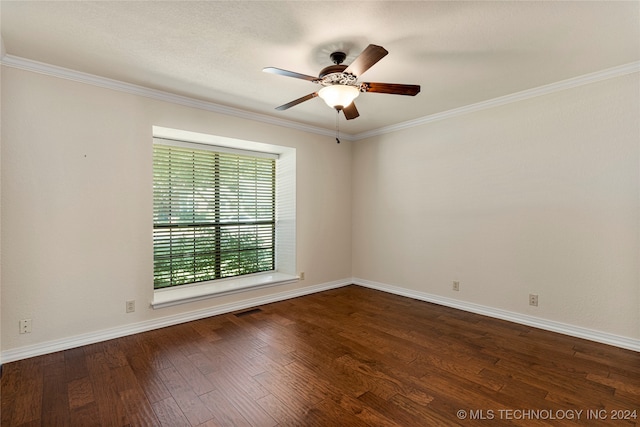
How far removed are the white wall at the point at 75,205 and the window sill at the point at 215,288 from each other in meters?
0.11

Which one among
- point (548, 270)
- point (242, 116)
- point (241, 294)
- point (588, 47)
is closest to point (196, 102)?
point (242, 116)

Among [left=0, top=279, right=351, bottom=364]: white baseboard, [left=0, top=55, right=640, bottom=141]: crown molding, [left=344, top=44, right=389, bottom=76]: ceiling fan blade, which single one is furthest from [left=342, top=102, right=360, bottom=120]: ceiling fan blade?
[left=0, top=279, right=351, bottom=364]: white baseboard

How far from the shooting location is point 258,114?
13.3 ft

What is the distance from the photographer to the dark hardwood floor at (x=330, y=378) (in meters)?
1.88

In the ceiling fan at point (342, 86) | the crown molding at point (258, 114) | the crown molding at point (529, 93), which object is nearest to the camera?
the ceiling fan at point (342, 86)

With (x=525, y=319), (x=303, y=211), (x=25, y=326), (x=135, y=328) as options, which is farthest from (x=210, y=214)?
(x=525, y=319)

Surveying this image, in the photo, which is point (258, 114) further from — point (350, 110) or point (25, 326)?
point (25, 326)

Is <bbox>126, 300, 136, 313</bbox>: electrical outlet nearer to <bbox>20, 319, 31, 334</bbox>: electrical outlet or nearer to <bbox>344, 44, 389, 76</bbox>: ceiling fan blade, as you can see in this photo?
<bbox>20, 319, 31, 334</bbox>: electrical outlet

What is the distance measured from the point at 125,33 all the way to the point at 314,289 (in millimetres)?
3772

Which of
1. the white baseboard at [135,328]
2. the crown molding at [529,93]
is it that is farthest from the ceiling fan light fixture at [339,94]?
the white baseboard at [135,328]

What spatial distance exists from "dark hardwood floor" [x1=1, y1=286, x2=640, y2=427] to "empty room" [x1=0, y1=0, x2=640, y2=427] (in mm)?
20

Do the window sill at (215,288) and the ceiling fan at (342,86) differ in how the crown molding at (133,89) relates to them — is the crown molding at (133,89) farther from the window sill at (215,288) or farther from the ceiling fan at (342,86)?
the window sill at (215,288)

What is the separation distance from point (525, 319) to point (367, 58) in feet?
10.6

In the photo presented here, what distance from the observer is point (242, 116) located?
A: 3951 mm
